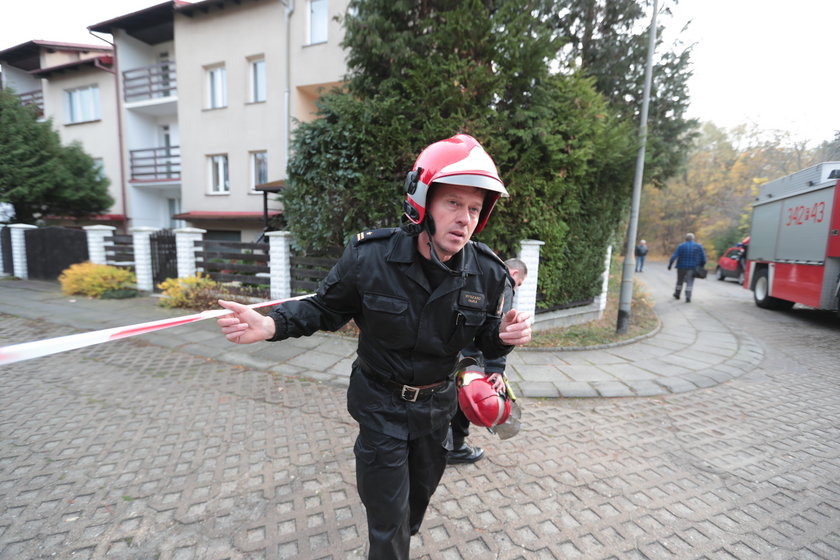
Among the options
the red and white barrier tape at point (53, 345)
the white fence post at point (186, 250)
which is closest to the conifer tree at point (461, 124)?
the white fence post at point (186, 250)

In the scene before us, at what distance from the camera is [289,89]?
43.3 feet

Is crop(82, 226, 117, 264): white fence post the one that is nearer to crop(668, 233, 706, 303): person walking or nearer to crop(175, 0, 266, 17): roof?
crop(175, 0, 266, 17): roof

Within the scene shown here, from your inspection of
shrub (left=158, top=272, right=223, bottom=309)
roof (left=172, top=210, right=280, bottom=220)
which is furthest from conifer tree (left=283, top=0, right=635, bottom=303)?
roof (left=172, top=210, right=280, bottom=220)

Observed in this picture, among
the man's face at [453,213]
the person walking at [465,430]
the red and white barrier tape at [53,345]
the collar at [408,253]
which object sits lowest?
the person walking at [465,430]

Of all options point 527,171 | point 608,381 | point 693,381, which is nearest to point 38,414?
point 608,381

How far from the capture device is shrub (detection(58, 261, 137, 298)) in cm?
893

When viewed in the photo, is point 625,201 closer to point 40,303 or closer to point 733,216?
point 40,303

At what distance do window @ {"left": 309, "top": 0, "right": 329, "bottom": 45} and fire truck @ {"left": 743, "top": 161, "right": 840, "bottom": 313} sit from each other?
46.3ft

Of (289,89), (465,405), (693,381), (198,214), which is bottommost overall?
(693,381)

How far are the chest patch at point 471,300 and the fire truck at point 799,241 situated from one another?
987 cm

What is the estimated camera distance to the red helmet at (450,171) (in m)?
1.56

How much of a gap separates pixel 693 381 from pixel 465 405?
4.38 m

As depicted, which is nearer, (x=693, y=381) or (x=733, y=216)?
(x=693, y=381)

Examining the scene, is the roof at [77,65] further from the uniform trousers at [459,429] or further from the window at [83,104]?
the uniform trousers at [459,429]
